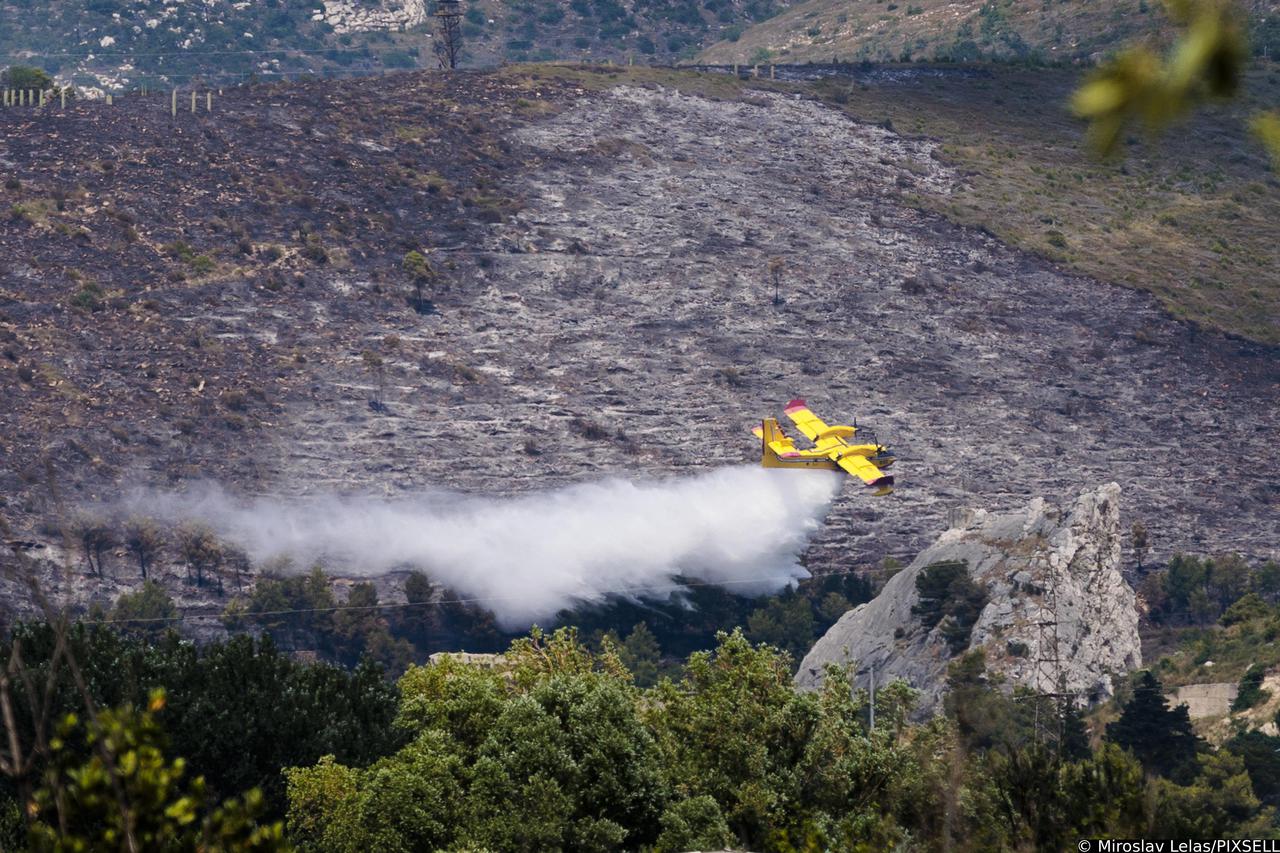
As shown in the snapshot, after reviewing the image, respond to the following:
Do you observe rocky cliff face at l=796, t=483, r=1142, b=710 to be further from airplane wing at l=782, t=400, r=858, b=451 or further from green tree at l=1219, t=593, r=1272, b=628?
airplane wing at l=782, t=400, r=858, b=451

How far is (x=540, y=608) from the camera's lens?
98688mm

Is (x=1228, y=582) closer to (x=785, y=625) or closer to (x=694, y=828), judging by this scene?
(x=785, y=625)

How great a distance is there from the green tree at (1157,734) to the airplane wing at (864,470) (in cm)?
1608

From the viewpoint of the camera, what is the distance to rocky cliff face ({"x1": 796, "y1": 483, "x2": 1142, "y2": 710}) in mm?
82688

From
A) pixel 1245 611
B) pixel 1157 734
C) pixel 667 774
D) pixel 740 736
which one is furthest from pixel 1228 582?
pixel 667 774

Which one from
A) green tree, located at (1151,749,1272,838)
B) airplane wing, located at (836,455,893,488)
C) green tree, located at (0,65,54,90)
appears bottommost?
green tree, located at (1151,749,1272,838)

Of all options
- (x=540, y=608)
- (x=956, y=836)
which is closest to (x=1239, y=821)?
(x=956, y=836)

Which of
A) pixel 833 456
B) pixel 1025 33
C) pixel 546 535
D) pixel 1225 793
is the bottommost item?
pixel 546 535

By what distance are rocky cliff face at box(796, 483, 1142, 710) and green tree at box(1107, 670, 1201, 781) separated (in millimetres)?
10637

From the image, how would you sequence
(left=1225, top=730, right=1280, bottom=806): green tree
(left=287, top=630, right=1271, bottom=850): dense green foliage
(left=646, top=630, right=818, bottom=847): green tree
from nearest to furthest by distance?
1. (left=287, top=630, right=1271, bottom=850): dense green foliage
2. (left=646, top=630, right=818, bottom=847): green tree
3. (left=1225, top=730, right=1280, bottom=806): green tree

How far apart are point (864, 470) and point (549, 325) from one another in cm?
4323

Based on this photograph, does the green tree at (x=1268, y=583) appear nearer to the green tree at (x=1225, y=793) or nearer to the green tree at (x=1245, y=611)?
the green tree at (x=1245, y=611)

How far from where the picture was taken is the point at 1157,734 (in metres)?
66.7

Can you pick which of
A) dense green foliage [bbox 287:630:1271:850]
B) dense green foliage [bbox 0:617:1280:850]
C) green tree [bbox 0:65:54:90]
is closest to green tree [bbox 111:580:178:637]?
dense green foliage [bbox 0:617:1280:850]
